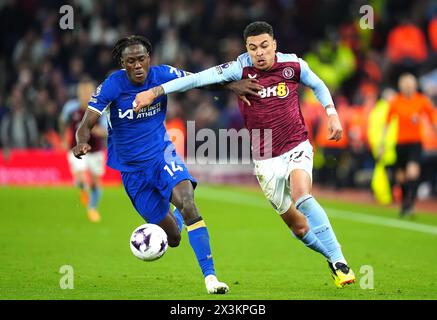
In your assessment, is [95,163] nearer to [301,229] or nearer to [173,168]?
[173,168]

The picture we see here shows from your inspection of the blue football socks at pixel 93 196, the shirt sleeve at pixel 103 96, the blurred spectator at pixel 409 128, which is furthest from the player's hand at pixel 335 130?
the blue football socks at pixel 93 196

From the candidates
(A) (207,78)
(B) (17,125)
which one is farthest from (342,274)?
(B) (17,125)

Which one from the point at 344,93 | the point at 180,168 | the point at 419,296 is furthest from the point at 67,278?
the point at 344,93

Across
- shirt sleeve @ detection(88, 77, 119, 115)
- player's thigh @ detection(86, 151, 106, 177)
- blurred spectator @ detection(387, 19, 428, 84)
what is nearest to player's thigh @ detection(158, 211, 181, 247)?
shirt sleeve @ detection(88, 77, 119, 115)

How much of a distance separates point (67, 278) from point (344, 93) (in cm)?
1742

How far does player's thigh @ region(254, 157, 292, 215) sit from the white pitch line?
6.12 m

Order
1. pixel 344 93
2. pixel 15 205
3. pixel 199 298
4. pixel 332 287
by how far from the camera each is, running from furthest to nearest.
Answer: pixel 344 93 < pixel 15 205 < pixel 332 287 < pixel 199 298

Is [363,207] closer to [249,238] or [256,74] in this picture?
[249,238]

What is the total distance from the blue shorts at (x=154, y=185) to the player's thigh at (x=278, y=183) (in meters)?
0.74

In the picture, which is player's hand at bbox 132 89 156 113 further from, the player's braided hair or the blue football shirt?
the player's braided hair

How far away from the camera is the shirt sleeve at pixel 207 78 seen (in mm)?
9312

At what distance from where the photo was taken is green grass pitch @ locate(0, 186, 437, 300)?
9.21 m

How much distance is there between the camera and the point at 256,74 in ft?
31.7

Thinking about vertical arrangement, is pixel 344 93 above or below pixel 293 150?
above
